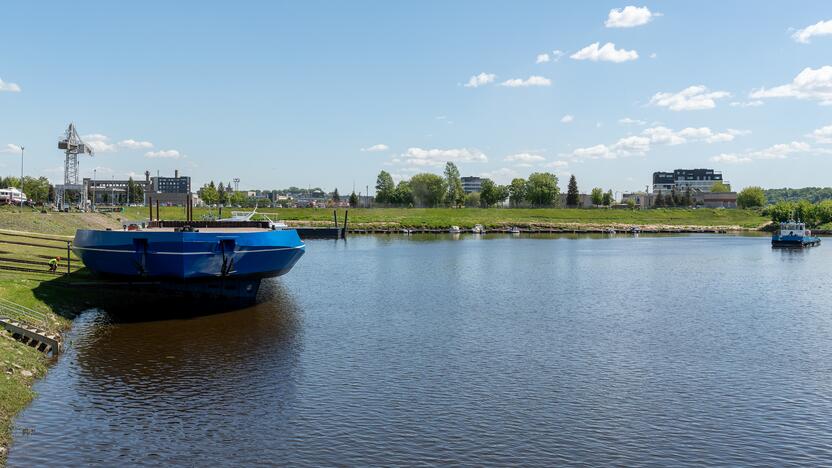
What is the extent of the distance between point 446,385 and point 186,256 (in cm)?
2125

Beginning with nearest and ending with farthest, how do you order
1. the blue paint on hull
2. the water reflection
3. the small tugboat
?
the water reflection
the blue paint on hull
the small tugboat

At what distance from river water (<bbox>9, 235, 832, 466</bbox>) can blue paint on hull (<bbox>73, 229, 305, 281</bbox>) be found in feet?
11.5

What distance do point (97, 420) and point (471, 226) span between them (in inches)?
6535

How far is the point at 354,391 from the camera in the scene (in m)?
27.5

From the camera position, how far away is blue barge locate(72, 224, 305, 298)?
4234 cm

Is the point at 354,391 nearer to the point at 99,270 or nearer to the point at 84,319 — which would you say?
the point at 84,319

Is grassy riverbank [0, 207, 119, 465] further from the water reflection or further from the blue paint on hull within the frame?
the blue paint on hull

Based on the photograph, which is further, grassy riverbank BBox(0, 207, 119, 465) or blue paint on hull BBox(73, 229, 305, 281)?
blue paint on hull BBox(73, 229, 305, 281)

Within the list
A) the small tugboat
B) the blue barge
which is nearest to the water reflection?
the blue barge

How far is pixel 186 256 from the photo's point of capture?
42188 mm

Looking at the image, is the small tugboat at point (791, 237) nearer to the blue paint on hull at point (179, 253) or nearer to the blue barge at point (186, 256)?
the blue barge at point (186, 256)

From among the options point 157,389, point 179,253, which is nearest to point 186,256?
point 179,253

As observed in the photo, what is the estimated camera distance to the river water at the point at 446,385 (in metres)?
21.5

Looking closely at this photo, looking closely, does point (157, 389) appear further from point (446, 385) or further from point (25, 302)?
point (25, 302)
